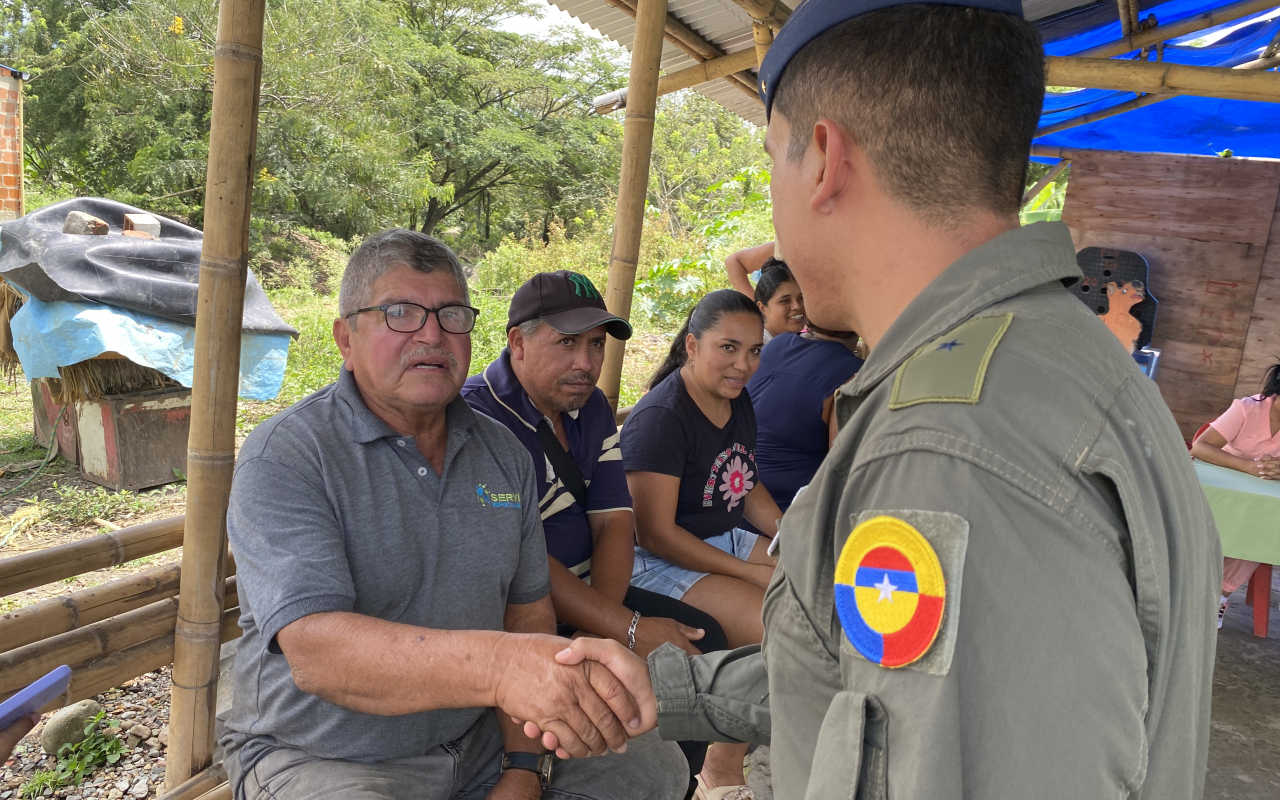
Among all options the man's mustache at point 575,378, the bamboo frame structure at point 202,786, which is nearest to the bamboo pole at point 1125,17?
the man's mustache at point 575,378

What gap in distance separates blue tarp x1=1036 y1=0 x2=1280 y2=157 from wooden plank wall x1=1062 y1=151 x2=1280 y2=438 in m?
0.24

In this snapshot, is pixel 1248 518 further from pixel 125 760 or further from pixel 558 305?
pixel 125 760

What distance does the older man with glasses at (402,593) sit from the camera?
5.17 ft

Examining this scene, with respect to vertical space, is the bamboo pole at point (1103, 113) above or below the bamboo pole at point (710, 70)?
above

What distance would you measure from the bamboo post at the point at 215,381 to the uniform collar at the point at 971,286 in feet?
5.39

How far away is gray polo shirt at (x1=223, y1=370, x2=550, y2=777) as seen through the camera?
1656 mm

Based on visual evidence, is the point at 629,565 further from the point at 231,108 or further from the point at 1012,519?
the point at 1012,519

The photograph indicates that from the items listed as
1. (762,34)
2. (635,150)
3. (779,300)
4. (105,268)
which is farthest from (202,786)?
(105,268)

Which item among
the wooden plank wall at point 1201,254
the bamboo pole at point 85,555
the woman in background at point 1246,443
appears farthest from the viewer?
the wooden plank wall at point 1201,254

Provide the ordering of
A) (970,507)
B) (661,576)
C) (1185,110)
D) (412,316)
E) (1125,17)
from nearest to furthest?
(970,507)
(412,316)
(661,576)
(1125,17)
(1185,110)

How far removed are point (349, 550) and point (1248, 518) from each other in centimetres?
415

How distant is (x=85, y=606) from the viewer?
2211 mm

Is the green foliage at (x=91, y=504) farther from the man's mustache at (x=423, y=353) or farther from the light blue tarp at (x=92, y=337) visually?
the man's mustache at (x=423, y=353)

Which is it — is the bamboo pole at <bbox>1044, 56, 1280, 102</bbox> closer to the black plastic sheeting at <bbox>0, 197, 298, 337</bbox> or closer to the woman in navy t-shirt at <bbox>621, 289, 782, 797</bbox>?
the woman in navy t-shirt at <bbox>621, 289, 782, 797</bbox>
